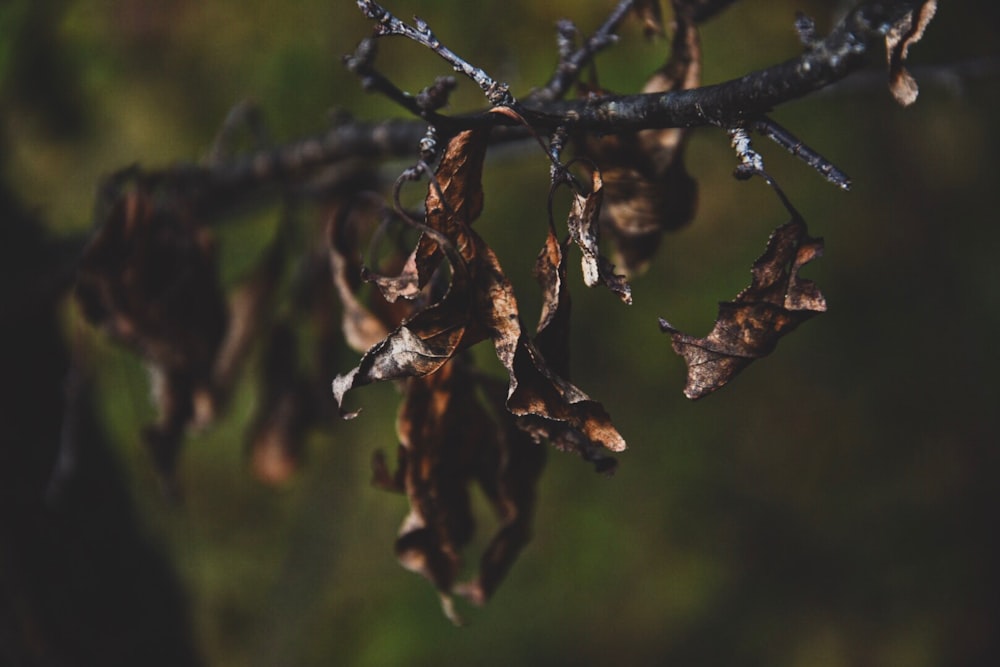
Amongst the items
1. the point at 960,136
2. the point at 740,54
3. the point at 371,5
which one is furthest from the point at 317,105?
the point at 960,136

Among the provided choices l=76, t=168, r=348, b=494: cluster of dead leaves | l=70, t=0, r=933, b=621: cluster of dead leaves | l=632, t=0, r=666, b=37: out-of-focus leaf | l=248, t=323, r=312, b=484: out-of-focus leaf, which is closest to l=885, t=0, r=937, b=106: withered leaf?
l=70, t=0, r=933, b=621: cluster of dead leaves

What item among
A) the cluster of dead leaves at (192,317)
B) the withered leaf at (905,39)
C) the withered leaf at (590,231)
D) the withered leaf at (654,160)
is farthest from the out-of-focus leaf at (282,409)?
the withered leaf at (905,39)

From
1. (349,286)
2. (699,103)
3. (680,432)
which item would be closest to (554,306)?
(699,103)

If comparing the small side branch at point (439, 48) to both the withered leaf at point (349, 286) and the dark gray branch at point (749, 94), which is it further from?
the withered leaf at point (349, 286)

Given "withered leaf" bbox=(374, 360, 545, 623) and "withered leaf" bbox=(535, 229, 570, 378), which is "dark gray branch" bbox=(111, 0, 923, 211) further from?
"withered leaf" bbox=(374, 360, 545, 623)

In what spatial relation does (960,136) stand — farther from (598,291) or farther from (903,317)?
(598,291)
